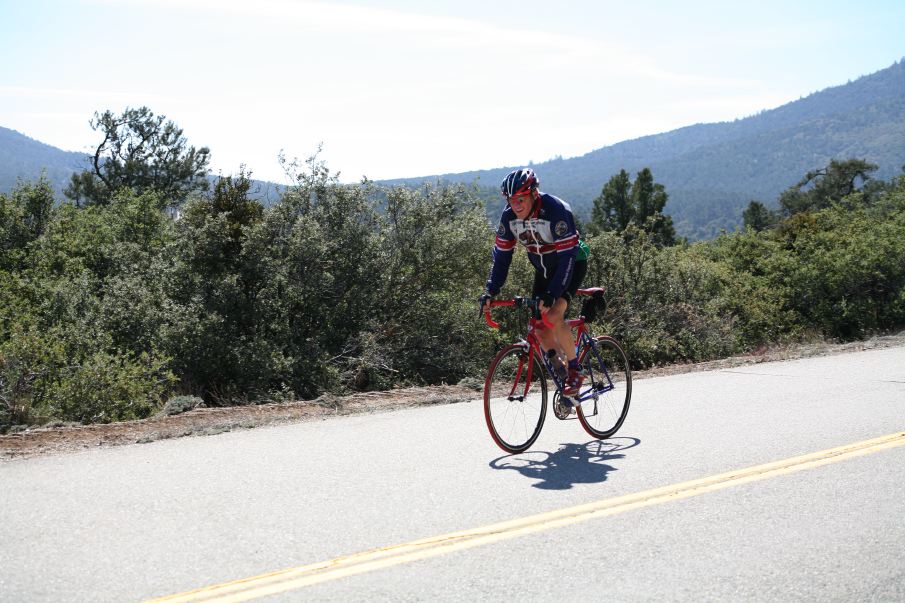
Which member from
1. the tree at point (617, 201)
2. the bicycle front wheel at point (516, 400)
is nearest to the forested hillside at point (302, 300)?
the bicycle front wheel at point (516, 400)

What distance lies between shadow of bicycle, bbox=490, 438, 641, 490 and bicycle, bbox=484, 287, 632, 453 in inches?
7.6

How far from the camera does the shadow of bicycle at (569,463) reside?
5.34 meters

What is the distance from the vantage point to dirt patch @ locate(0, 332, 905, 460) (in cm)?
654

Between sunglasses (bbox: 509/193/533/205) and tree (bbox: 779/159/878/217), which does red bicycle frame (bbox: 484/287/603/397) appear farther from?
tree (bbox: 779/159/878/217)

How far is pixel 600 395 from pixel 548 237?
1600 millimetres

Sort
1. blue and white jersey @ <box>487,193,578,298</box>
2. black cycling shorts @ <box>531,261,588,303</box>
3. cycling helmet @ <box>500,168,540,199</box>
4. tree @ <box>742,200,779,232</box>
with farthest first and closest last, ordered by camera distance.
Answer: tree @ <box>742,200,779,232</box>, black cycling shorts @ <box>531,261,588,303</box>, blue and white jersey @ <box>487,193,578,298</box>, cycling helmet @ <box>500,168,540,199</box>

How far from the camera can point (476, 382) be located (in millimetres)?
9305

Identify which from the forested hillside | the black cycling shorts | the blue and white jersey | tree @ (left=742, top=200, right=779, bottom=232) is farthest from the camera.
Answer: tree @ (left=742, top=200, right=779, bottom=232)

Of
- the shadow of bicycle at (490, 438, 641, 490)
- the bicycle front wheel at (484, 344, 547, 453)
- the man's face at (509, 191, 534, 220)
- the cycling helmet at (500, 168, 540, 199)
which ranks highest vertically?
the cycling helmet at (500, 168, 540, 199)

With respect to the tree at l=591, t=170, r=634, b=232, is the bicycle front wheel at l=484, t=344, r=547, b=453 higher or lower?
lower

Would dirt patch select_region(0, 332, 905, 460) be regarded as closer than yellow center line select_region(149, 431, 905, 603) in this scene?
No

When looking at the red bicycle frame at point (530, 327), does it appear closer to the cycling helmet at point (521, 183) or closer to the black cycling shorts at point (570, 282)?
the black cycling shorts at point (570, 282)

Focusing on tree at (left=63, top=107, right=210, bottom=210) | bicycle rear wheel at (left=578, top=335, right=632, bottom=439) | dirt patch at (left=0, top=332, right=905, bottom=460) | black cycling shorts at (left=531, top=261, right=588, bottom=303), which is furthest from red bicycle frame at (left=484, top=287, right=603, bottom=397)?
tree at (left=63, top=107, right=210, bottom=210)

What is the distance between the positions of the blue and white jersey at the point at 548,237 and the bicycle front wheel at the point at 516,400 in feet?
2.01
